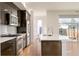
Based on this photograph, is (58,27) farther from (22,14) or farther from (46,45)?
(46,45)

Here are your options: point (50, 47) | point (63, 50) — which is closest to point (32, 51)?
point (63, 50)

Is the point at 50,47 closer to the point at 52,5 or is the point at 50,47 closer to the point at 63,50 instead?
the point at 63,50

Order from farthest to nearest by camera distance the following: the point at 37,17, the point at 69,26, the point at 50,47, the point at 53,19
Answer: the point at 53,19, the point at 69,26, the point at 37,17, the point at 50,47

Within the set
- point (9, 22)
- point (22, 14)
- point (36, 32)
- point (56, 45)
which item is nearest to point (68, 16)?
point (36, 32)

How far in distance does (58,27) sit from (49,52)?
23.7 ft

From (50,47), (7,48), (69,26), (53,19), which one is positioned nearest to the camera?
(7,48)

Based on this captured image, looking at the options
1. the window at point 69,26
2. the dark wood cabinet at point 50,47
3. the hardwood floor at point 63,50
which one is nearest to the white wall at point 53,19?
the window at point 69,26

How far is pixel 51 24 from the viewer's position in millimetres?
11445

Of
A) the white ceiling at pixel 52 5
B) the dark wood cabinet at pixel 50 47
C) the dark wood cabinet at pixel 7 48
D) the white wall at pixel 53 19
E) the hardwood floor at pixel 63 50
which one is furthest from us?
the white wall at pixel 53 19

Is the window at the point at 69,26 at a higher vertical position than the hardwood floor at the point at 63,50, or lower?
higher

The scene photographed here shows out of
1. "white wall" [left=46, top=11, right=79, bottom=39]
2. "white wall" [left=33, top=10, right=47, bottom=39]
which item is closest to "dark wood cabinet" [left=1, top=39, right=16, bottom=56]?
"white wall" [left=33, top=10, right=47, bottom=39]

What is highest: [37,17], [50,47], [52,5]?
[52,5]

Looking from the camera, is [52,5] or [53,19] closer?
[52,5]

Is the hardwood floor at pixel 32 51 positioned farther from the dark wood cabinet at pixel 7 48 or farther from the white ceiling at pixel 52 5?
the white ceiling at pixel 52 5
